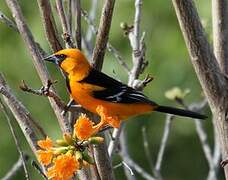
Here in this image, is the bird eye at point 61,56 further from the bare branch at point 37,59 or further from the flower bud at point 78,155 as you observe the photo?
the flower bud at point 78,155

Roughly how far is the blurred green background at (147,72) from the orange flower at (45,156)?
139 inches

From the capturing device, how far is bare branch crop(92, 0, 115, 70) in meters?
2.20

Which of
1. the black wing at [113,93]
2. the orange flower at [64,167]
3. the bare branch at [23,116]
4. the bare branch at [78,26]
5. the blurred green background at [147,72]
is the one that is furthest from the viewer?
the blurred green background at [147,72]

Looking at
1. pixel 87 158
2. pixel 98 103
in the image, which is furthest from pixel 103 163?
pixel 98 103

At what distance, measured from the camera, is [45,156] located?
76.5 inches

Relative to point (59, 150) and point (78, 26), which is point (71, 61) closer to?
point (78, 26)

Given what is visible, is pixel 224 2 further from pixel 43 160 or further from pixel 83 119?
pixel 43 160

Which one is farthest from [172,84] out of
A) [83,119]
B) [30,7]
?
[83,119]

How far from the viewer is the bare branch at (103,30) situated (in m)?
2.20

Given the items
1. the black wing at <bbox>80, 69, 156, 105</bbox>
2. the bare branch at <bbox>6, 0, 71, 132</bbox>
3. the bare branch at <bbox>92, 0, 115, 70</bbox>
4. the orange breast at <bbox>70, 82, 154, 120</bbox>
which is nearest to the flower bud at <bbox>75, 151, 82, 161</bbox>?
the bare branch at <bbox>6, 0, 71, 132</bbox>

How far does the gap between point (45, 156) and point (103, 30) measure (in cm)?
50

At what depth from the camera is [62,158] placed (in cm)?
192

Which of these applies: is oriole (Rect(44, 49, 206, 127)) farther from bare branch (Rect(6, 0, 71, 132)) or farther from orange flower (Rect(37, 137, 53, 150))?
orange flower (Rect(37, 137, 53, 150))

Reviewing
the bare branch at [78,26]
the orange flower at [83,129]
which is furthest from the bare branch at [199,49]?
the orange flower at [83,129]
